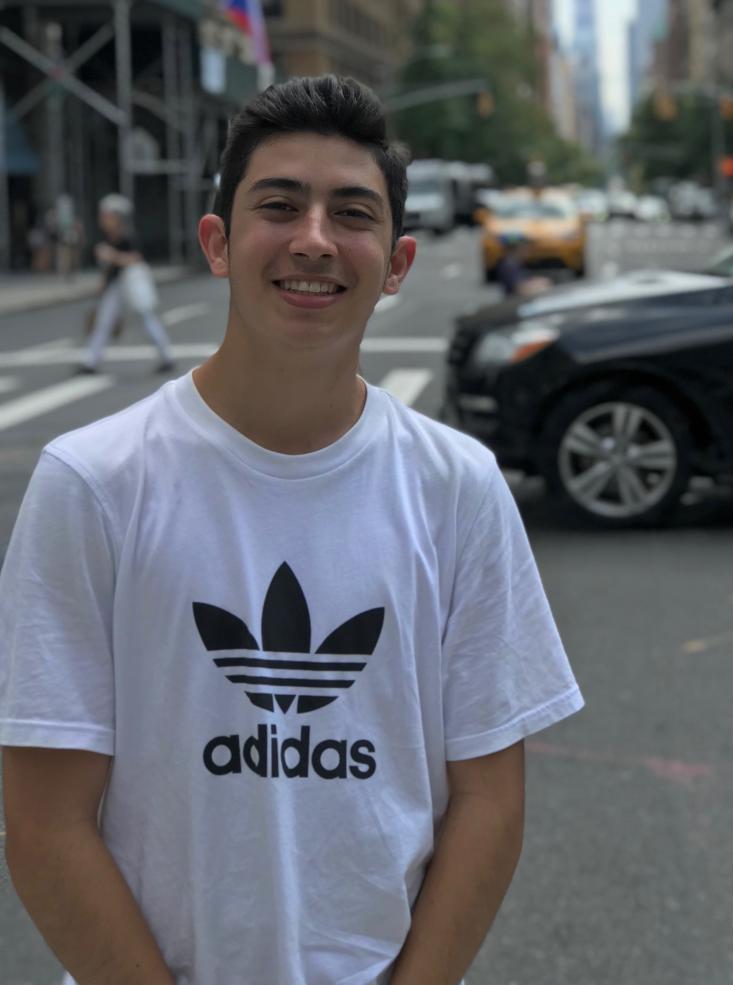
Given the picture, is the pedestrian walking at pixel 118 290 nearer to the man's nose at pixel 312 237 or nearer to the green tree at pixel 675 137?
the man's nose at pixel 312 237

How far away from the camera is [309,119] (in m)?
1.83

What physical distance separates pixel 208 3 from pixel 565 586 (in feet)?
148

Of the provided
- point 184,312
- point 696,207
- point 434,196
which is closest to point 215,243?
point 184,312

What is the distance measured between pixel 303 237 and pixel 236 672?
459mm

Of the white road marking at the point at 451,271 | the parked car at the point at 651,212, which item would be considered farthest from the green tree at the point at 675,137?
the white road marking at the point at 451,271

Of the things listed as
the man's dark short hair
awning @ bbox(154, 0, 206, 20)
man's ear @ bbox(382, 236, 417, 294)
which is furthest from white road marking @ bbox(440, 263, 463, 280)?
the man's dark short hair

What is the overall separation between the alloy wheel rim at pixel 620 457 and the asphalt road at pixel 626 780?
8.1 inches

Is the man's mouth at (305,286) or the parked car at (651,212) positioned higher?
the man's mouth at (305,286)

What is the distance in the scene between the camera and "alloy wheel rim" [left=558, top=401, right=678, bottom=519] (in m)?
9.09

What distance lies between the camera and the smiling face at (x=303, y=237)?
184 cm

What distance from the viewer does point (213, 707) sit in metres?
1.78

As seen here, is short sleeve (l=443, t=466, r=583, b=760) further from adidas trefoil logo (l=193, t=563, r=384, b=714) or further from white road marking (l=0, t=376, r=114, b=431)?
white road marking (l=0, t=376, r=114, b=431)

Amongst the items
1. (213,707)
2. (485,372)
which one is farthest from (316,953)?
(485,372)

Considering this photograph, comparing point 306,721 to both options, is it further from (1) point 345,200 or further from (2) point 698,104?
(2) point 698,104
